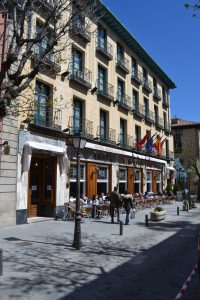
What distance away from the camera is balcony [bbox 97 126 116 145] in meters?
23.5

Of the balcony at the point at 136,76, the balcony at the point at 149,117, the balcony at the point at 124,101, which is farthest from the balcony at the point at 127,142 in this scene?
the balcony at the point at 136,76

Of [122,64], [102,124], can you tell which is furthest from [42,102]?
[122,64]

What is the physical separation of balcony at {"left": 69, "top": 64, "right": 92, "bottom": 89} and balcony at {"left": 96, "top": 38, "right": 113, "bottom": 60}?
240 cm

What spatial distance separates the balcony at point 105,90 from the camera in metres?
23.6

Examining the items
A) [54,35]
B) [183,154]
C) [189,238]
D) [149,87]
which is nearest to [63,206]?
[189,238]

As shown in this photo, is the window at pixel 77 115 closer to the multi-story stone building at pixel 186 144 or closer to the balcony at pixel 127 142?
the balcony at pixel 127 142

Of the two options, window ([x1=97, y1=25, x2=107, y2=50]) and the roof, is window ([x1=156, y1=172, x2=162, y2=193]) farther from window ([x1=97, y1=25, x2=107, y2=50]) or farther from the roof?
window ([x1=97, y1=25, x2=107, y2=50])

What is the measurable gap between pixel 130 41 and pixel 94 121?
988 cm

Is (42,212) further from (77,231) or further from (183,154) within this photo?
(183,154)

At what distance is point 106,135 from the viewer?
2448 cm

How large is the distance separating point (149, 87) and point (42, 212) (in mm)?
19178

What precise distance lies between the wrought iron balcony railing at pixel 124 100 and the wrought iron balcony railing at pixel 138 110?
106 cm

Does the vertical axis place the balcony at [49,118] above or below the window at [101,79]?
below

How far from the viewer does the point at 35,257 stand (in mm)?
9609
